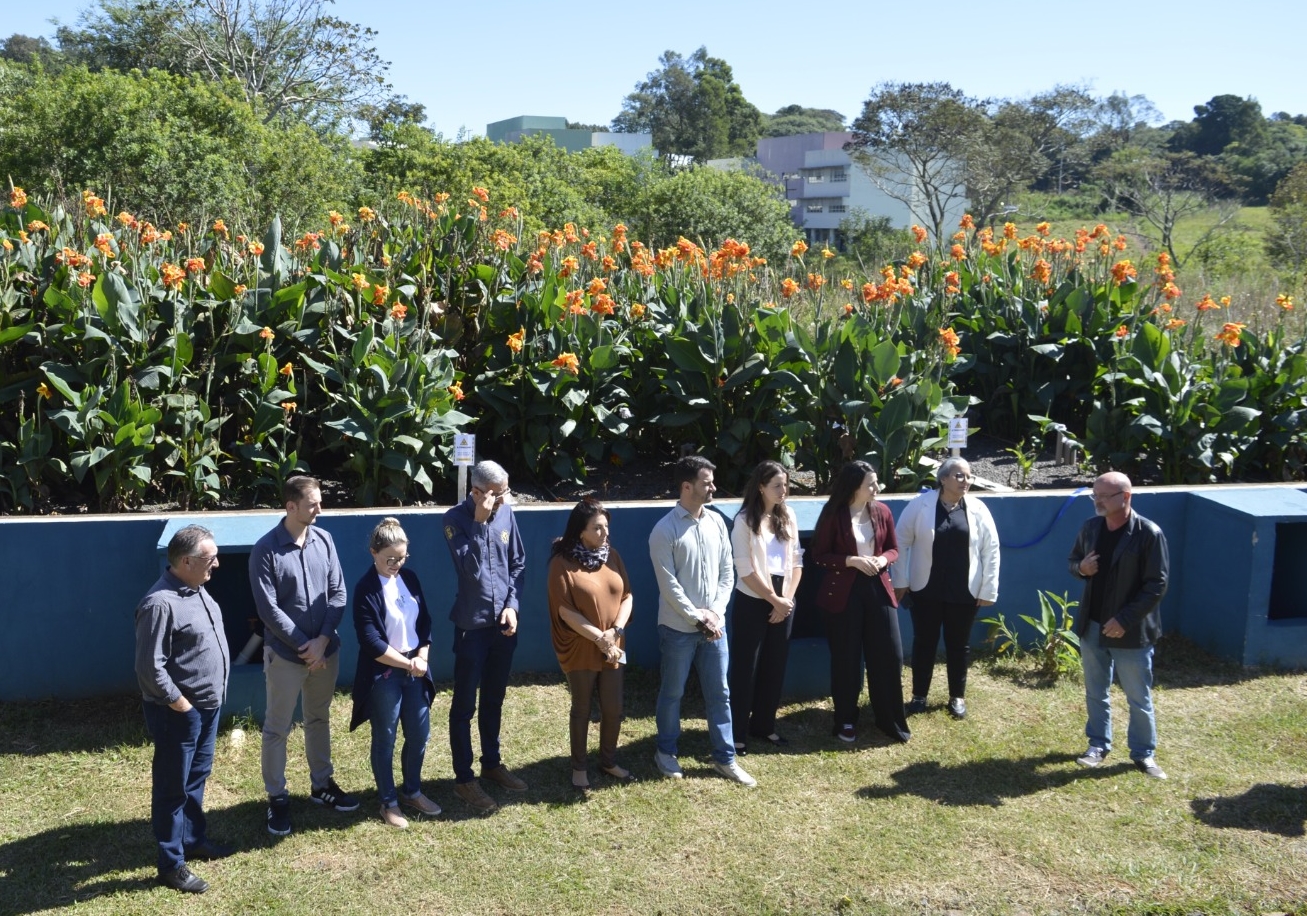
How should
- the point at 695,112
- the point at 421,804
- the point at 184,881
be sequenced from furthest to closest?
1. the point at 695,112
2. the point at 421,804
3. the point at 184,881

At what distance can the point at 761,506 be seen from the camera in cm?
596

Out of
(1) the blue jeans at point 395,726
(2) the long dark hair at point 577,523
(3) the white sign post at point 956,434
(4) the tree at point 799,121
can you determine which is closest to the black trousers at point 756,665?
(2) the long dark hair at point 577,523

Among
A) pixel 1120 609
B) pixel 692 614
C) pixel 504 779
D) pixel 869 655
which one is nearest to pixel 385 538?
pixel 504 779

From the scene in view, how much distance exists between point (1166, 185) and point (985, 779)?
4465 cm

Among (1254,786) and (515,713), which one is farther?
(515,713)

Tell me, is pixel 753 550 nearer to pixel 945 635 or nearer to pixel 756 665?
pixel 756 665

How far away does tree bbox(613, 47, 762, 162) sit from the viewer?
83.2 meters

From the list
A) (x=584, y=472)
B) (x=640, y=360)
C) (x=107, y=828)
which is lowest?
(x=107, y=828)

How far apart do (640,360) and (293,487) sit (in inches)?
133

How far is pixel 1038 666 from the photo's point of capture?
7230 mm

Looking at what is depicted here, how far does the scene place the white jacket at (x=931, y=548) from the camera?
20.9 feet

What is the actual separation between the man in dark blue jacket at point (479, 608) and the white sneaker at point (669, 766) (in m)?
0.66

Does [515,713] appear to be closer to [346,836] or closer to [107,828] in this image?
[346,836]

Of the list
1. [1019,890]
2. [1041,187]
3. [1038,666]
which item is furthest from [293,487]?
[1041,187]
